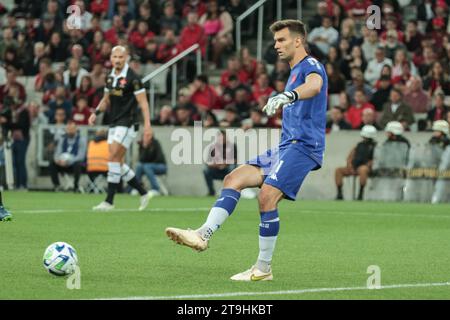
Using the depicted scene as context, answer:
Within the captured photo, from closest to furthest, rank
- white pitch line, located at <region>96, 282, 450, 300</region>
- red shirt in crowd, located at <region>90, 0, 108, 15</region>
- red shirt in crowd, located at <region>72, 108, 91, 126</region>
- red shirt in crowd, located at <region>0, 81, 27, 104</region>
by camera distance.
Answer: white pitch line, located at <region>96, 282, 450, 300</region> → red shirt in crowd, located at <region>72, 108, 91, 126</region> → red shirt in crowd, located at <region>0, 81, 27, 104</region> → red shirt in crowd, located at <region>90, 0, 108, 15</region>

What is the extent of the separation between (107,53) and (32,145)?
132 inches

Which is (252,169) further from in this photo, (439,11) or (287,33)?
(439,11)

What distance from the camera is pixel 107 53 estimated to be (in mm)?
29531

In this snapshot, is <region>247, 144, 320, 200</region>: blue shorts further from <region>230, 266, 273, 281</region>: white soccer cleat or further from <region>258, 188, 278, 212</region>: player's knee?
<region>230, 266, 273, 281</region>: white soccer cleat

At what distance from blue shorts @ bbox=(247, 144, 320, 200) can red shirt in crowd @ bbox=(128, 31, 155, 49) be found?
20.0m

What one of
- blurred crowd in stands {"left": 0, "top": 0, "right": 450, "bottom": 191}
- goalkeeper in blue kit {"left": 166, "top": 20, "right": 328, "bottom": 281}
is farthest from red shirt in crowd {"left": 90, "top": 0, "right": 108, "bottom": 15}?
goalkeeper in blue kit {"left": 166, "top": 20, "right": 328, "bottom": 281}

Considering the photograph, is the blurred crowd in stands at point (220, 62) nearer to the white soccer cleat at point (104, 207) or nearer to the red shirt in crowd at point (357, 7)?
the red shirt in crowd at point (357, 7)

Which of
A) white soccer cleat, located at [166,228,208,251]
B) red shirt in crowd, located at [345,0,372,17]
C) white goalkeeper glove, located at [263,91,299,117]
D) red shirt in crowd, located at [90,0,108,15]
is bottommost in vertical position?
white soccer cleat, located at [166,228,208,251]

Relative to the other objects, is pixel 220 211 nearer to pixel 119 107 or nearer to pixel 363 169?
pixel 119 107

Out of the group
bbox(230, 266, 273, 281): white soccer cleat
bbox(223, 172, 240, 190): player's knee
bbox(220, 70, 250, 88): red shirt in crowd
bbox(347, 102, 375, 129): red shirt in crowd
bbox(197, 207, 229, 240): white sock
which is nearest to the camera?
bbox(230, 266, 273, 281): white soccer cleat

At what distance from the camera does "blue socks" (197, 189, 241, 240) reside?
402 inches

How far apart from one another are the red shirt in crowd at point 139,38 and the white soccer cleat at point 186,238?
20.4m

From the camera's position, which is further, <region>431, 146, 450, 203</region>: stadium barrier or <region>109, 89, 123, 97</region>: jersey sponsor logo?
<region>431, 146, 450, 203</region>: stadium barrier

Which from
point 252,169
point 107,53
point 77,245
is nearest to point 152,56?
point 107,53
